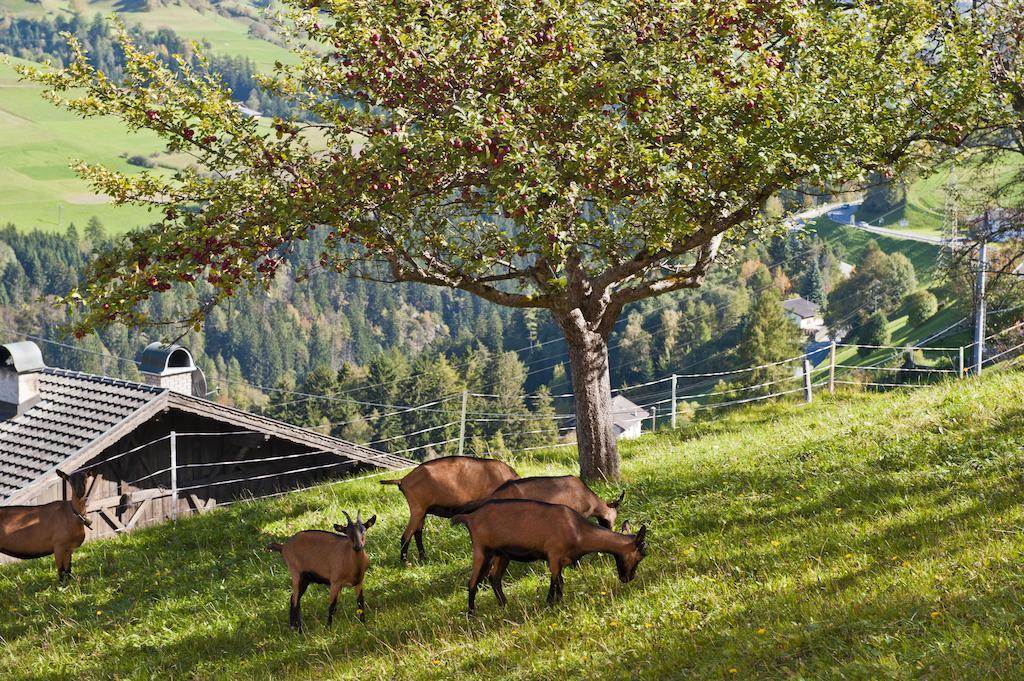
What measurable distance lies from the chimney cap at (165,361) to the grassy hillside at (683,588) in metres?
8.24

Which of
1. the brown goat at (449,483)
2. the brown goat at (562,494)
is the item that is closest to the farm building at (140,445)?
the brown goat at (449,483)

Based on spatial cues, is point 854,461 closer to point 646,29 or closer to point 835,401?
point 646,29

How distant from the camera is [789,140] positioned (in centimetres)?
1134

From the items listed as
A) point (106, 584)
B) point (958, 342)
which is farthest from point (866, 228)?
point (106, 584)

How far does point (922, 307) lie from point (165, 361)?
127 metres

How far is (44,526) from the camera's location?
472 inches

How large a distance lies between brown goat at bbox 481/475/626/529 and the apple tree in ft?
9.73

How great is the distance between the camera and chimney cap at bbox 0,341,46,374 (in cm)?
2115

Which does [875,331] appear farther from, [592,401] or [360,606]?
[360,606]

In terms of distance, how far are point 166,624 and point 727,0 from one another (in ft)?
33.6

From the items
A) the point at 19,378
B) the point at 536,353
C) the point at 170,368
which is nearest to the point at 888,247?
the point at 536,353

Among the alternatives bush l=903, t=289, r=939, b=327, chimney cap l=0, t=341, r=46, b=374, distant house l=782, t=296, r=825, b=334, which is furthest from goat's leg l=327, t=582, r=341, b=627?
distant house l=782, t=296, r=825, b=334

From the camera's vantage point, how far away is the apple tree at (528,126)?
11.3 meters

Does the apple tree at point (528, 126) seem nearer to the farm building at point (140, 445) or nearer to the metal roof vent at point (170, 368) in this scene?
the farm building at point (140, 445)
